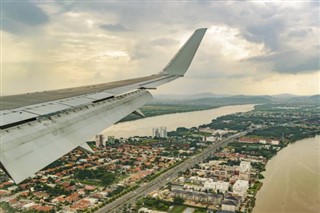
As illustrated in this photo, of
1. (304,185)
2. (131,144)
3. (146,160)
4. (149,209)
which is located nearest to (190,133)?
(131,144)

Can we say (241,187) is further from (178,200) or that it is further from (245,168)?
(245,168)

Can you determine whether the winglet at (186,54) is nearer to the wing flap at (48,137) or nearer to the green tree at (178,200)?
the wing flap at (48,137)

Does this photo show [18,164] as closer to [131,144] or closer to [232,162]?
[232,162]

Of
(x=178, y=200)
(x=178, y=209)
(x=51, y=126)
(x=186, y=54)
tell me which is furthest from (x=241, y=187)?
(x=51, y=126)

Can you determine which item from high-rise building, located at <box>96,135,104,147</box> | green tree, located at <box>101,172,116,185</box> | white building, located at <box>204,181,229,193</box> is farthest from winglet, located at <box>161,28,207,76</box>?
high-rise building, located at <box>96,135,104,147</box>

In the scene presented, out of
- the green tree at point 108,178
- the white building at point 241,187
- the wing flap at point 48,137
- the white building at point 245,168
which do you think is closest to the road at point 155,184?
the green tree at point 108,178
